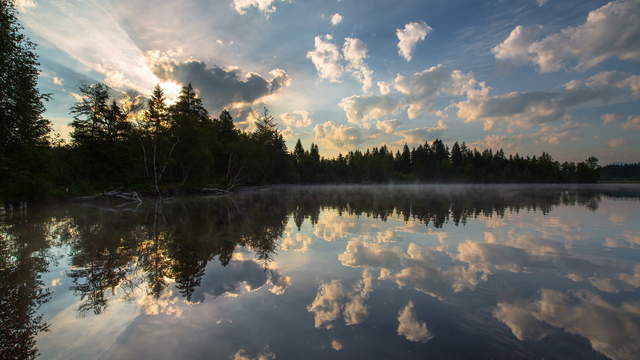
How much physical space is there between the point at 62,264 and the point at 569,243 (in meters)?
19.5

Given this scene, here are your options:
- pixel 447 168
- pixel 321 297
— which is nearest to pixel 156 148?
A: pixel 321 297

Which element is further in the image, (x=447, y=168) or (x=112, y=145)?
(x=447, y=168)

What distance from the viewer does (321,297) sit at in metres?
6.76

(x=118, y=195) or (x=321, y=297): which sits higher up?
(x=118, y=195)

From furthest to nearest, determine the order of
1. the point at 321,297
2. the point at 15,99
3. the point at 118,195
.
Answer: the point at 118,195, the point at 15,99, the point at 321,297

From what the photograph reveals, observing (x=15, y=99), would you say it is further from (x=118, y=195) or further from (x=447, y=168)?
(x=447, y=168)

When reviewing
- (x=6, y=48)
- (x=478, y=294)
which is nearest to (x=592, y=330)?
(x=478, y=294)

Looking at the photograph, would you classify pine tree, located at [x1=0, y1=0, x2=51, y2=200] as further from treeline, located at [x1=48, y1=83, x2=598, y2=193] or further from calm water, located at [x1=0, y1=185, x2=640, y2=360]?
treeline, located at [x1=48, y1=83, x2=598, y2=193]

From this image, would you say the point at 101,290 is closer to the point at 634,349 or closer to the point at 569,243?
the point at 634,349

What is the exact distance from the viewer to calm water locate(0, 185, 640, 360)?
186 inches

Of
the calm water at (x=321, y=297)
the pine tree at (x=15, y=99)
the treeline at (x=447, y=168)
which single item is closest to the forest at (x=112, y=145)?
the pine tree at (x=15, y=99)

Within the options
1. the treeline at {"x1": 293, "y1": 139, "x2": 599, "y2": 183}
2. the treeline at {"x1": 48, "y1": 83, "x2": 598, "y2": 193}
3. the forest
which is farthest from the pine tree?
the treeline at {"x1": 293, "y1": 139, "x2": 599, "y2": 183}

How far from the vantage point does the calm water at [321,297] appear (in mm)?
4727

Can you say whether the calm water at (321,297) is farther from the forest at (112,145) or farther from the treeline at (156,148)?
the treeline at (156,148)
